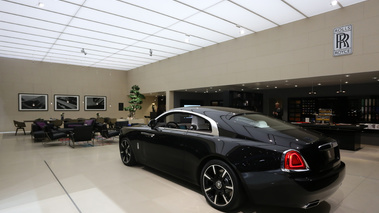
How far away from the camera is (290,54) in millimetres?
6938

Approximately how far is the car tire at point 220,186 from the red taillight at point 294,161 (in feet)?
1.90

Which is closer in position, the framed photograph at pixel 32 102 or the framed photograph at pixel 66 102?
the framed photograph at pixel 32 102

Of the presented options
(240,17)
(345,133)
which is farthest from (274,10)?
(345,133)

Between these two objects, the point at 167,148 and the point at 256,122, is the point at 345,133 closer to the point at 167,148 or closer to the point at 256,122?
the point at 256,122

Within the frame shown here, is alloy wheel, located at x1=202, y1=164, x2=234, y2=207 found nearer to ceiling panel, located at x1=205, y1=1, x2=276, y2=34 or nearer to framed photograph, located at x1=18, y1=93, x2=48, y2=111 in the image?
ceiling panel, located at x1=205, y1=1, x2=276, y2=34

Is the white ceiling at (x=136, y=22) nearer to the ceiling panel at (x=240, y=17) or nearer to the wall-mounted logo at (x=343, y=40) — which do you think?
the ceiling panel at (x=240, y=17)

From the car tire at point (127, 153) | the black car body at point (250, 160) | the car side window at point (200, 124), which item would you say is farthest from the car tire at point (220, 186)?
the car tire at point (127, 153)

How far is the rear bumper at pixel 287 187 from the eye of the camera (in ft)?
6.59

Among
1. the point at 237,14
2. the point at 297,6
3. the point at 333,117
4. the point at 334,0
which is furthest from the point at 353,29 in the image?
the point at 333,117

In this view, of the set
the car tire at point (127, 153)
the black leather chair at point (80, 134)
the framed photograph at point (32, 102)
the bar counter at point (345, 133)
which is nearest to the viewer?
Result: the car tire at point (127, 153)

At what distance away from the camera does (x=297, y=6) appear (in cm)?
594

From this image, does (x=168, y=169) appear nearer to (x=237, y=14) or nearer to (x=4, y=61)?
(x=237, y=14)

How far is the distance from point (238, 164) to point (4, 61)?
14684 mm

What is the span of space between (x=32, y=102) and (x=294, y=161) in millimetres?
14671
